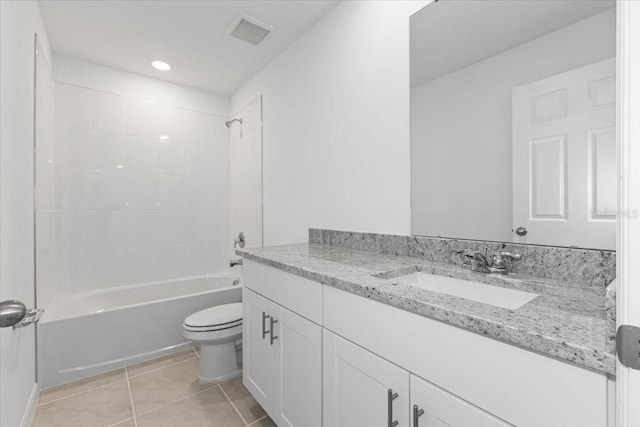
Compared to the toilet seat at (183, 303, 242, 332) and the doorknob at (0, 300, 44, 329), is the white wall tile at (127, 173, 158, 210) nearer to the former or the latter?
the toilet seat at (183, 303, 242, 332)

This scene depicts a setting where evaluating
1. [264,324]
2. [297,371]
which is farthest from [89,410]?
[297,371]

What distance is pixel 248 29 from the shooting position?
2.07 meters

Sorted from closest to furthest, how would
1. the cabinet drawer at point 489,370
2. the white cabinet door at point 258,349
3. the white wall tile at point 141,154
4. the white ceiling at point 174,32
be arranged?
the cabinet drawer at point 489,370, the white cabinet door at point 258,349, the white ceiling at point 174,32, the white wall tile at point 141,154

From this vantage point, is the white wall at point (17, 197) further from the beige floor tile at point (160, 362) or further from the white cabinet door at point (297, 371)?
the white cabinet door at point (297, 371)

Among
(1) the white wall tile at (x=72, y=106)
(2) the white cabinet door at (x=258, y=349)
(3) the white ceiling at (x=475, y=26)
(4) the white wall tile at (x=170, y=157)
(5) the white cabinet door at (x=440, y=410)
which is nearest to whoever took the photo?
(5) the white cabinet door at (x=440, y=410)

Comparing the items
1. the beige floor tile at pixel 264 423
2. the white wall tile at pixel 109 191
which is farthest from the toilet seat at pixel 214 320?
the white wall tile at pixel 109 191

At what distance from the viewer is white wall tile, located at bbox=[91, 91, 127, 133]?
2.54 metres

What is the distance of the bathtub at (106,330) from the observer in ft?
6.21

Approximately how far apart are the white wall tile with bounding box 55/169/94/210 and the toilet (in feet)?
5.01

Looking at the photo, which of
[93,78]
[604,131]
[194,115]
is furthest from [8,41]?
[604,131]

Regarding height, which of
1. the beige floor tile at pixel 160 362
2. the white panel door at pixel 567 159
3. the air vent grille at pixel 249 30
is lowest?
the beige floor tile at pixel 160 362

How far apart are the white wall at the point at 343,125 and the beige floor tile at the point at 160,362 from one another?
1109 millimetres

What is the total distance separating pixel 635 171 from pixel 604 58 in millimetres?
771

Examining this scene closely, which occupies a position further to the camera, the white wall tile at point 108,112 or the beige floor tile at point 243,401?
the white wall tile at point 108,112
